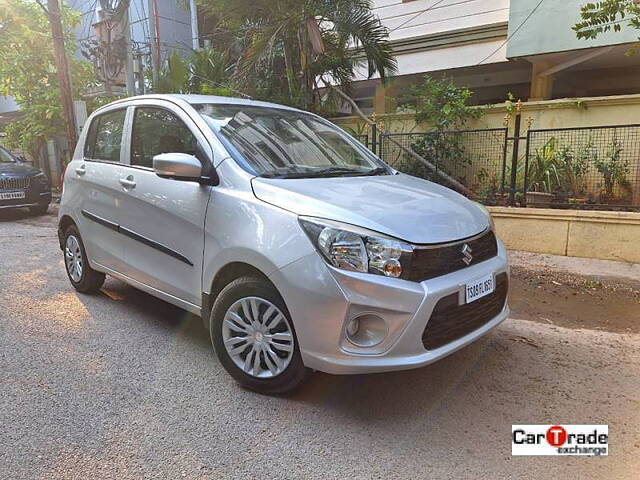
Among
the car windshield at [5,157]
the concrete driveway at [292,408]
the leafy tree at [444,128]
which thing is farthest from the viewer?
the car windshield at [5,157]

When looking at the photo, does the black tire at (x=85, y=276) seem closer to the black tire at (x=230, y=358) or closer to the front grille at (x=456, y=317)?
the black tire at (x=230, y=358)

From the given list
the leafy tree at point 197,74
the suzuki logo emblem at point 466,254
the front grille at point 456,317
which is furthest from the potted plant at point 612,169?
the leafy tree at point 197,74

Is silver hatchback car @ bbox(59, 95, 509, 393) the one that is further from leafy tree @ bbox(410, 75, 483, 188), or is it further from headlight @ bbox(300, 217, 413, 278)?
leafy tree @ bbox(410, 75, 483, 188)

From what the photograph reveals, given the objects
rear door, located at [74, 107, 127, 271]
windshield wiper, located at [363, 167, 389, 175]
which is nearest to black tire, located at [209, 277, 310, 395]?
windshield wiper, located at [363, 167, 389, 175]

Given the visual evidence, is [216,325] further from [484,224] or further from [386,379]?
[484,224]

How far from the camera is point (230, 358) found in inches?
118

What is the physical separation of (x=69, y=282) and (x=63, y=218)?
2.76ft

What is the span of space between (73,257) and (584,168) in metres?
6.53

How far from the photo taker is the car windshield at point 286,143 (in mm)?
3164

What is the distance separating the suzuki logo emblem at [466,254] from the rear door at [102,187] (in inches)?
104

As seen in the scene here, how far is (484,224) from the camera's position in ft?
9.89

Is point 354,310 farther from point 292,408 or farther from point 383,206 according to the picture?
point 292,408

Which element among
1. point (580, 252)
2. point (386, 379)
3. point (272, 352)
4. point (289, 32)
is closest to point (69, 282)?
point (272, 352)

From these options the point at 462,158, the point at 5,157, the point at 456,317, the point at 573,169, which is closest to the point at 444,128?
the point at 462,158
